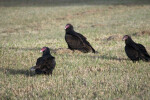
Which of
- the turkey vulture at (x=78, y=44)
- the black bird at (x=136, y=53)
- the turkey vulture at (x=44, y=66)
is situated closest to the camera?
the turkey vulture at (x=44, y=66)

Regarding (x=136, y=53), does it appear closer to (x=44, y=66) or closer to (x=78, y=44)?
(x=78, y=44)

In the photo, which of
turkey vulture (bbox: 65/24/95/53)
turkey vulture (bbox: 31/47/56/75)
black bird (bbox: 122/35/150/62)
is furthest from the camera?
turkey vulture (bbox: 65/24/95/53)

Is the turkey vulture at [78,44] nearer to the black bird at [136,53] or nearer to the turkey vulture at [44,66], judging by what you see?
the black bird at [136,53]

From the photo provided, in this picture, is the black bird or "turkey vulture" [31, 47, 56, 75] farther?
the black bird

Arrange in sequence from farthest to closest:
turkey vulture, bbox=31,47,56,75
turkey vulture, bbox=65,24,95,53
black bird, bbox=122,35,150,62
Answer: turkey vulture, bbox=65,24,95,53
black bird, bbox=122,35,150,62
turkey vulture, bbox=31,47,56,75

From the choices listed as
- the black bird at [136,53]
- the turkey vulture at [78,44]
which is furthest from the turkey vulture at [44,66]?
the turkey vulture at [78,44]

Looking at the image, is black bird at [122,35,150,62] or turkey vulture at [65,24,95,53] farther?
turkey vulture at [65,24,95,53]

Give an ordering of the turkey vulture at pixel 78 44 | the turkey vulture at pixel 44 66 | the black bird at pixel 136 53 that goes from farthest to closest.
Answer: the turkey vulture at pixel 78 44 < the black bird at pixel 136 53 < the turkey vulture at pixel 44 66

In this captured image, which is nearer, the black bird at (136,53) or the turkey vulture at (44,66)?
the turkey vulture at (44,66)

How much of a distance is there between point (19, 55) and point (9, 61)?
42.2 inches

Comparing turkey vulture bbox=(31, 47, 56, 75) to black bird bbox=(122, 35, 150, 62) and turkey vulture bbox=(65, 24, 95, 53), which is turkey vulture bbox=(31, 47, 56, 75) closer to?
black bird bbox=(122, 35, 150, 62)

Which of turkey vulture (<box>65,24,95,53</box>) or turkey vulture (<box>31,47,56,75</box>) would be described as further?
turkey vulture (<box>65,24,95,53</box>)

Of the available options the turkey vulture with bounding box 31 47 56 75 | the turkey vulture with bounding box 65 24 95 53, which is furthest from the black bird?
the turkey vulture with bounding box 31 47 56 75

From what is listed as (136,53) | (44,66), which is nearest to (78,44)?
(136,53)
